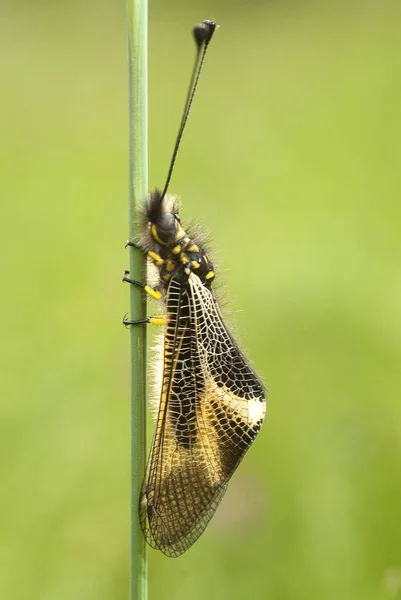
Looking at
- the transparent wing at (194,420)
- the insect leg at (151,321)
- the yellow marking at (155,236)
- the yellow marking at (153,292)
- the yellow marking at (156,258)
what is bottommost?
the transparent wing at (194,420)

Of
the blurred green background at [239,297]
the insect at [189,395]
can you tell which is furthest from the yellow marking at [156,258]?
the blurred green background at [239,297]

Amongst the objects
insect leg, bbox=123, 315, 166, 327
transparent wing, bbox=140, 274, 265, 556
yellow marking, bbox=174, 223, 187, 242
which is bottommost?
transparent wing, bbox=140, 274, 265, 556

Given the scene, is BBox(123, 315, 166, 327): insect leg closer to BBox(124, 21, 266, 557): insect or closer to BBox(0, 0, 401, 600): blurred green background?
BBox(124, 21, 266, 557): insect

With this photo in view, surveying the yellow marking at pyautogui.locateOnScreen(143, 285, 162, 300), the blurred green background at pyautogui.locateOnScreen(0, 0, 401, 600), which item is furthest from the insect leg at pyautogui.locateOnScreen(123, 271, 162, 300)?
the blurred green background at pyautogui.locateOnScreen(0, 0, 401, 600)

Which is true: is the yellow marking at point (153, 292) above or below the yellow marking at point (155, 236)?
below

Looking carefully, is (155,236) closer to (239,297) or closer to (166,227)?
(166,227)

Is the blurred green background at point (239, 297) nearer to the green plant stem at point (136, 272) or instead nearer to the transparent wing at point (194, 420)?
the transparent wing at point (194, 420)

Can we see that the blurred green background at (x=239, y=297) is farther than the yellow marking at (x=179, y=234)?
Yes
